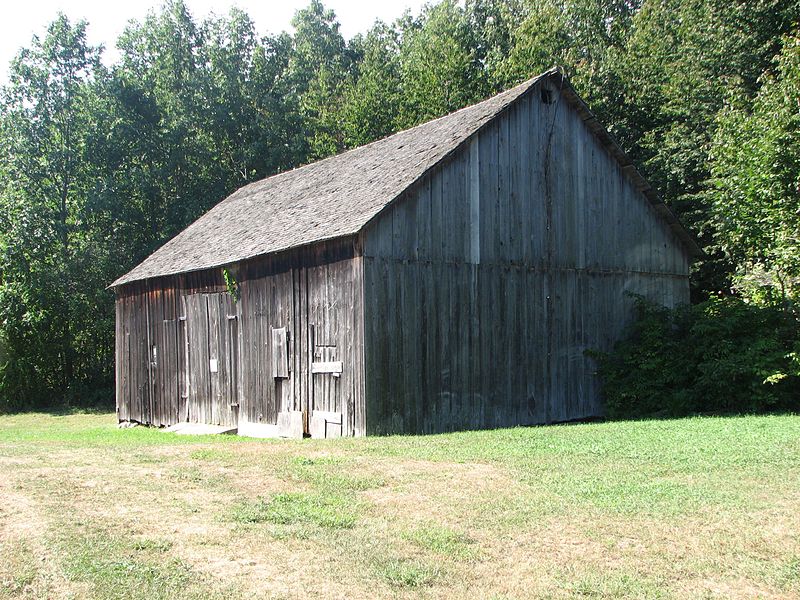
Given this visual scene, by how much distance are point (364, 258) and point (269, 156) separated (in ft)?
85.3

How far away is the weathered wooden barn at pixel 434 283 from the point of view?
15.5m

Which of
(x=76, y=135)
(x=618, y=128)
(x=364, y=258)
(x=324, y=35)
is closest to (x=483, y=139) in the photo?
(x=364, y=258)

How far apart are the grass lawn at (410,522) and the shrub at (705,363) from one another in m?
5.04

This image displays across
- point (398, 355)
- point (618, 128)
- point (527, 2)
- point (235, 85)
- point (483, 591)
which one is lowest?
point (483, 591)

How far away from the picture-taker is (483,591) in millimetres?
6078

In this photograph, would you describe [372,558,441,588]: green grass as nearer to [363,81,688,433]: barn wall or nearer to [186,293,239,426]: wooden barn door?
[363,81,688,433]: barn wall

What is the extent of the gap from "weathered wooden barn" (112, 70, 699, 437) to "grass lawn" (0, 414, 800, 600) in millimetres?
3454

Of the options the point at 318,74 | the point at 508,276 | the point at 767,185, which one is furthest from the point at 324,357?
the point at 318,74

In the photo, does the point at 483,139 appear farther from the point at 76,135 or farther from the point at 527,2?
the point at 527,2

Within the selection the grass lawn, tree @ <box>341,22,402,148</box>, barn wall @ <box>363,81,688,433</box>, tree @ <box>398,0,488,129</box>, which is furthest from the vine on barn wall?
tree @ <box>341,22,402,148</box>

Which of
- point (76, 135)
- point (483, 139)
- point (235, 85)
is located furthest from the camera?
point (235, 85)

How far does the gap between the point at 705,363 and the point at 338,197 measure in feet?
29.3

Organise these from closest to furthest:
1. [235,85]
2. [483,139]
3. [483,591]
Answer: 1. [483,591]
2. [483,139]
3. [235,85]

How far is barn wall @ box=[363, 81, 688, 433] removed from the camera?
15578 millimetres
